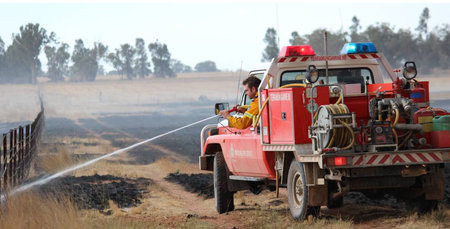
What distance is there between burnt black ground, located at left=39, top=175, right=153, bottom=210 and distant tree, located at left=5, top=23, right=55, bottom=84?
13080 cm

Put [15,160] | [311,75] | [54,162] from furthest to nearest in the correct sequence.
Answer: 1. [54,162]
2. [15,160]
3. [311,75]

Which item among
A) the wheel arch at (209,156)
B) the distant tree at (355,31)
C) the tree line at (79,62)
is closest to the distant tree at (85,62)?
the tree line at (79,62)

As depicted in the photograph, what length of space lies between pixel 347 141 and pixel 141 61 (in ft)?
534

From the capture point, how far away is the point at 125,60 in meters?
171

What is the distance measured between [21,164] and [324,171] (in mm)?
12254

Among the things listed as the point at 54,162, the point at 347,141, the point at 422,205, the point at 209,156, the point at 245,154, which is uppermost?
the point at 347,141

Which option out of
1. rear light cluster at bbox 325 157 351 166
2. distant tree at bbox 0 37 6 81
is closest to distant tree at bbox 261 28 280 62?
distant tree at bbox 0 37 6 81

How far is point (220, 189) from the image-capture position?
1358 cm

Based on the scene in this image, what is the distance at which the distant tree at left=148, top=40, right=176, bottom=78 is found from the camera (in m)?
169

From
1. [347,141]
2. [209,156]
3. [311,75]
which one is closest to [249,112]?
[311,75]

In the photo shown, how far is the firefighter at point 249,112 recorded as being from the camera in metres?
12.2

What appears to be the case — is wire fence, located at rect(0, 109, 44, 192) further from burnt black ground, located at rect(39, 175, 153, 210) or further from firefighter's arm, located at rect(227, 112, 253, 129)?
firefighter's arm, located at rect(227, 112, 253, 129)

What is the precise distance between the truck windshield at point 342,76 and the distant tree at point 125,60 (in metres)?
159

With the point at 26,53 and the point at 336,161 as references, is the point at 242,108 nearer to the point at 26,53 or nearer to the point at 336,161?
the point at 336,161
